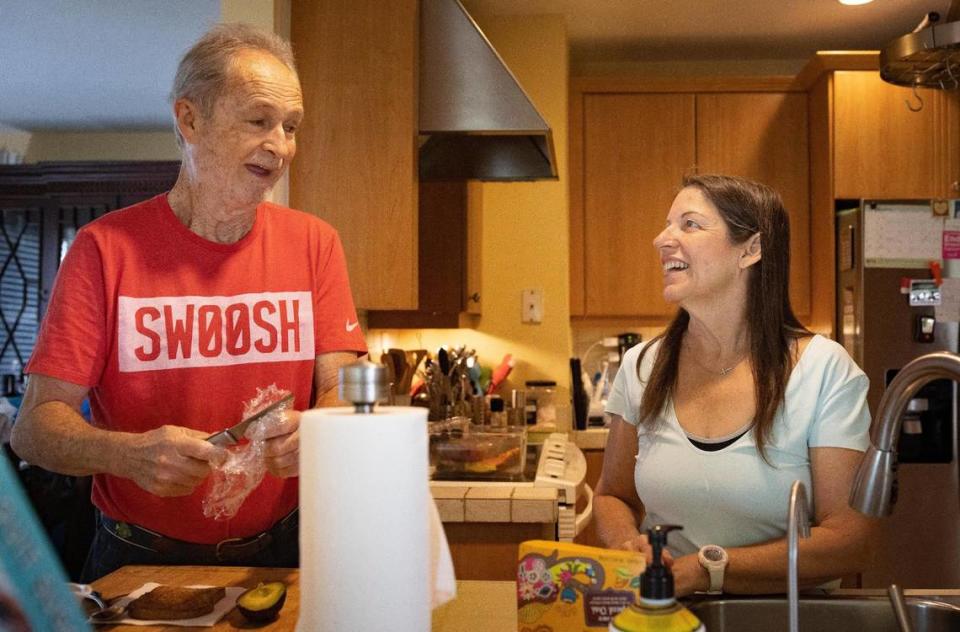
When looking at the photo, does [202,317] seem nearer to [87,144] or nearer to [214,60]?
[214,60]

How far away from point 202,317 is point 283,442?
36cm

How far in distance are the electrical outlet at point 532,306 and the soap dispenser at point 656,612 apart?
10.4ft

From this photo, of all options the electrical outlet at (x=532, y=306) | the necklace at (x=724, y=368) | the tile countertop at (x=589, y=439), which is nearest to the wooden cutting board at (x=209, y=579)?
the necklace at (x=724, y=368)

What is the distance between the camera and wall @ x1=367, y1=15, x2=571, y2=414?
3.86 meters

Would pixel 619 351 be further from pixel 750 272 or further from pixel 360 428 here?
pixel 360 428

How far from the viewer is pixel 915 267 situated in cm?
351

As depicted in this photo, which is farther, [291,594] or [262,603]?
[291,594]

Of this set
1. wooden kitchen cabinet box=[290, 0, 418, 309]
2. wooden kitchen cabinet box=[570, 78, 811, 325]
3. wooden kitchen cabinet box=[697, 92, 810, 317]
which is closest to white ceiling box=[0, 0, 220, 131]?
wooden kitchen cabinet box=[290, 0, 418, 309]

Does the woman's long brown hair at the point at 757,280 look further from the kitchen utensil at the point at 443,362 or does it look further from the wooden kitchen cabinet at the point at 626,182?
the wooden kitchen cabinet at the point at 626,182

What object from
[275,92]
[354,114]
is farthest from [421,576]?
[354,114]

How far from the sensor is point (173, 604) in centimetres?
106

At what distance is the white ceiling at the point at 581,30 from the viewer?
3746 mm

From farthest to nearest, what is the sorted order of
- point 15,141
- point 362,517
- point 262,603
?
1. point 15,141
2. point 262,603
3. point 362,517

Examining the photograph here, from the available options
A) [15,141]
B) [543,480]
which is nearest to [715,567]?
[543,480]
